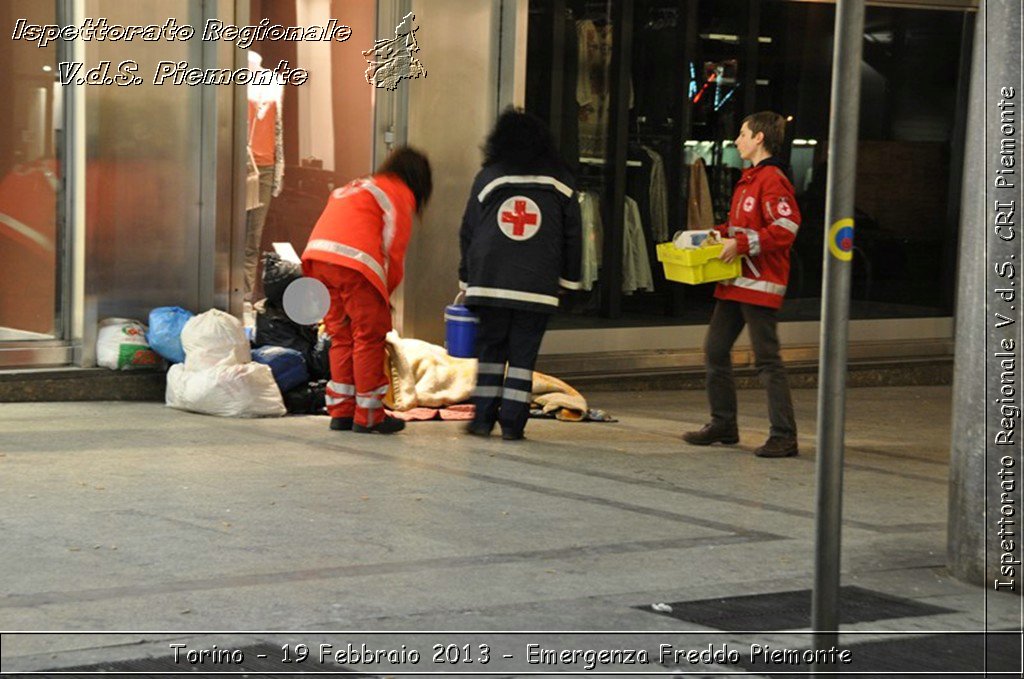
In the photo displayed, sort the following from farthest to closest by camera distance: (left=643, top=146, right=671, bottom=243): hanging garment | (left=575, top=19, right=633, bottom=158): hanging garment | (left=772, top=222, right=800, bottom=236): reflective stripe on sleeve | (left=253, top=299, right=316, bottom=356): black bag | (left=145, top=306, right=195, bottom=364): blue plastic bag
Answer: (left=643, top=146, right=671, bottom=243): hanging garment → (left=575, top=19, right=633, bottom=158): hanging garment → (left=253, top=299, right=316, bottom=356): black bag → (left=145, top=306, right=195, bottom=364): blue plastic bag → (left=772, top=222, right=800, bottom=236): reflective stripe on sleeve

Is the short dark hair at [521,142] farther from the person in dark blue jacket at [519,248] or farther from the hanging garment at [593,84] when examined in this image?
the hanging garment at [593,84]

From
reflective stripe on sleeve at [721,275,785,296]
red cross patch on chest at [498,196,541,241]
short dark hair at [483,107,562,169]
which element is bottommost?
reflective stripe on sleeve at [721,275,785,296]

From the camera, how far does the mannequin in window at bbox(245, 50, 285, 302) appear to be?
1194cm

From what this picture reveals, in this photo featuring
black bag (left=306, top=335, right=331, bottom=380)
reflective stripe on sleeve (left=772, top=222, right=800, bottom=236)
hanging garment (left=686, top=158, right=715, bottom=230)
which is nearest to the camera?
reflective stripe on sleeve (left=772, top=222, right=800, bottom=236)

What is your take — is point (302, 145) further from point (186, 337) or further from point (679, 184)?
point (679, 184)

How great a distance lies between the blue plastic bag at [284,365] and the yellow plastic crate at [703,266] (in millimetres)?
2711

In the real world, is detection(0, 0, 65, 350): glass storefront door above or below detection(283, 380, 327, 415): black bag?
above

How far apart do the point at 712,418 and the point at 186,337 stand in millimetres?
3477

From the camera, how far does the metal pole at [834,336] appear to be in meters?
4.42

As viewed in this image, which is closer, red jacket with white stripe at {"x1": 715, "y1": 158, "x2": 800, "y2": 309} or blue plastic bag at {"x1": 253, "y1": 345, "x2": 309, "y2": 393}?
red jacket with white stripe at {"x1": 715, "y1": 158, "x2": 800, "y2": 309}

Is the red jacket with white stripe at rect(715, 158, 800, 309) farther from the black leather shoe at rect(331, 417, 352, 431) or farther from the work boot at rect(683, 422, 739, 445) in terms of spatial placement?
the black leather shoe at rect(331, 417, 352, 431)

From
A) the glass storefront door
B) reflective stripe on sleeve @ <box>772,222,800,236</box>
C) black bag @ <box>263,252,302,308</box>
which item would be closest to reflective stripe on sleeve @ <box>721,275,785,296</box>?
reflective stripe on sleeve @ <box>772,222,800,236</box>

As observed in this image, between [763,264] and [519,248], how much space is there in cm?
148

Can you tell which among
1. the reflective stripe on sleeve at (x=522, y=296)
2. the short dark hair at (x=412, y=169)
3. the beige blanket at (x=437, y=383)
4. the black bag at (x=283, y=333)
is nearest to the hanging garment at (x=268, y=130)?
the black bag at (x=283, y=333)
